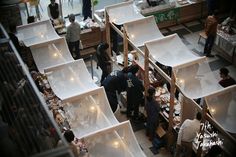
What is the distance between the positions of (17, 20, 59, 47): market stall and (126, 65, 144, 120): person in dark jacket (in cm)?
247

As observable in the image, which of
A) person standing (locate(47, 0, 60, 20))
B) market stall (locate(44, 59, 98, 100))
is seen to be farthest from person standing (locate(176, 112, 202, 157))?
person standing (locate(47, 0, 60, 20))

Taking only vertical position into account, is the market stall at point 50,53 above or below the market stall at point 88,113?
above

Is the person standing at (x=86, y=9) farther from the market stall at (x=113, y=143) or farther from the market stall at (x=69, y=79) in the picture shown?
the market stall at (x=113, y=143)

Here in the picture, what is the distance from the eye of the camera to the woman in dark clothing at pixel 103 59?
11.3m

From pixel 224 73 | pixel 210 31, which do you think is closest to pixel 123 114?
pixel 224 73

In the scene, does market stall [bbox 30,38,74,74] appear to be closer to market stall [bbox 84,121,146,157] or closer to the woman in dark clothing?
the woman in dark clothing

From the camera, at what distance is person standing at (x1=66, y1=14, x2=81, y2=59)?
1210 centimetres

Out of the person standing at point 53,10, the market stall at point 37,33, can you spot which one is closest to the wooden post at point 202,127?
the market stall at point 37,33

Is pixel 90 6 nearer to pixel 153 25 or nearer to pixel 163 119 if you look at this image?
pixel 153 25

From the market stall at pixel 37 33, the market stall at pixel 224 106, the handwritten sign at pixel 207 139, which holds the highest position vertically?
the market stall at pixel 37 33

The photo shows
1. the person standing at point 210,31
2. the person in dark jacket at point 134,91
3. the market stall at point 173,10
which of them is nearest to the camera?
the person in dark jacket at point 134,91

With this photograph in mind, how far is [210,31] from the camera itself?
497 inches

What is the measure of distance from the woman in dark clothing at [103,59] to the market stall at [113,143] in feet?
12.1

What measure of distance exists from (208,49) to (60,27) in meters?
4.70
